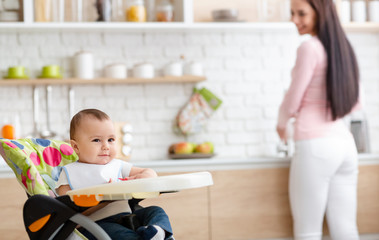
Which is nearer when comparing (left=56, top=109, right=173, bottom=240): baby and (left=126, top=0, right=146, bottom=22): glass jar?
(left=56, top=109, right=173, bottom=240): baby

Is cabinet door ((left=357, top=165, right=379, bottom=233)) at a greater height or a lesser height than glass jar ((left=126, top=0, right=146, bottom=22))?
lesser

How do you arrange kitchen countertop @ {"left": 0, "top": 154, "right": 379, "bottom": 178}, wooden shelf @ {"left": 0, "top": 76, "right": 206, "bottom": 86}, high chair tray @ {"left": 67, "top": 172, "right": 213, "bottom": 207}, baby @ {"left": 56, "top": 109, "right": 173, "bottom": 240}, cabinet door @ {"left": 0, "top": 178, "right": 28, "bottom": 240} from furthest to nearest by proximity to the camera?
wooden shelf @ {"left": 0, "top": 76, "right": 206, "bottom": 86}, kitchen countertop @ {"left": 0, "top": 154, "right": 379, "bottom": 178}, cabinet door @ {"left": 0, "top": 178, "right": 28, "bottom": 240}, baby @ {"left": 56, "top": 109, "right": 173, "bottom": 240}, high chair tray @ {"left": 67, "top": 172, "right": 213, "bottom": 207}

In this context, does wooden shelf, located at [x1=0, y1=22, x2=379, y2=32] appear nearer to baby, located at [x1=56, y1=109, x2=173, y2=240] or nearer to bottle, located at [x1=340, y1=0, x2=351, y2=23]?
bottle, located at [x1=340, y1=0, x2=351, y2=23]

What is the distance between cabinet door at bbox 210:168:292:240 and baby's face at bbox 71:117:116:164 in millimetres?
1736

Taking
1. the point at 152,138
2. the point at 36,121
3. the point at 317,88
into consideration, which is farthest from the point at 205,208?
the point at 36,121

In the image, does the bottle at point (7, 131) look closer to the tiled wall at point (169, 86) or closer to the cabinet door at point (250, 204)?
the tiled wall at point (169, 86)

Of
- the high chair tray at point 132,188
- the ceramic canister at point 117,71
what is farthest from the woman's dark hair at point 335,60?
the high chair tray at point 132,188

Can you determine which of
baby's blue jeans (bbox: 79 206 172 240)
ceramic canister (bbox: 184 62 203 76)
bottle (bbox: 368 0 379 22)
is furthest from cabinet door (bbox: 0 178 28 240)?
bottle (bbox: 368 0 379 22)

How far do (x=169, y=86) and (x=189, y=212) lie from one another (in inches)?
36.9

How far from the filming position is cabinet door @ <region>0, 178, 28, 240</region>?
11.6 ft

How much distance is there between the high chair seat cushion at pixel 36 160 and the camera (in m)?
1.99

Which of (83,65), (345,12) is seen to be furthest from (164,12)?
(345,12)

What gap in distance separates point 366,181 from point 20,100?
219 cm

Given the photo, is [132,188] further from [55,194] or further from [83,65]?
[83,65]
